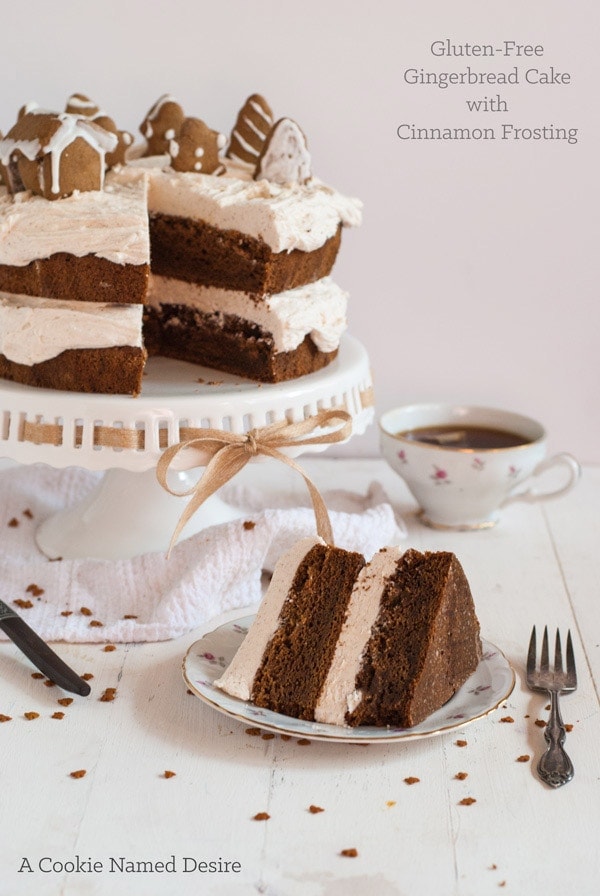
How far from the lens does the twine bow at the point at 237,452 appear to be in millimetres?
1956

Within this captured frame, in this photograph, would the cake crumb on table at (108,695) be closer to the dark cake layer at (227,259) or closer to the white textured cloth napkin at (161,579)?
the white textured cloth napkin at (161,579)

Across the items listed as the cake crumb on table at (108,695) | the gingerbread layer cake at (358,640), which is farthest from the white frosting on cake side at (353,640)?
the cake crumb on table at (108,695)

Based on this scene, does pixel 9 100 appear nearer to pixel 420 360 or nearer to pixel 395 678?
pixel 420 360

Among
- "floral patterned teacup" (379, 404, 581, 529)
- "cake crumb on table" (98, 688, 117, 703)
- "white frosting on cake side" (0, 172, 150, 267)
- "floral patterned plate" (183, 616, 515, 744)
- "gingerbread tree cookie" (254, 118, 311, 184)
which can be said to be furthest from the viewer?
"floral patterned teacup" (379, 404, 581, 529)

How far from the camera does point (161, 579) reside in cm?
212

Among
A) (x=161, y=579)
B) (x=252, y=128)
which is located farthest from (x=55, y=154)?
(x=161, y=579)

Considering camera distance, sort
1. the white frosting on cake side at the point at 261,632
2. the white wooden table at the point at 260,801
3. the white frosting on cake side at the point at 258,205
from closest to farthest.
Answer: the white wooden table at the point at 260,801 < the white frosting on cake side at the point at 261,632 < the white frosting on cake side at the point at 258,205

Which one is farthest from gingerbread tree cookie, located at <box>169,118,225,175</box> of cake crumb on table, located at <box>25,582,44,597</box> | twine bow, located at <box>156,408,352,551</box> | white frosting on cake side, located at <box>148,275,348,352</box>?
cake crumb on table, located at <box>25,582,44,597</box>

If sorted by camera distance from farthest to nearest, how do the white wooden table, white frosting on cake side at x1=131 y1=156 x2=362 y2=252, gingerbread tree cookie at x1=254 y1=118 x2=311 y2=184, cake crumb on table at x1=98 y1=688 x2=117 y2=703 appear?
gingerbread tree cookie at x1=254 y1=118 x2=311 y2=184, white frosting on cake side at x1=131 y1=156 x2=362 y2=252, cake crumb on table at x1=98 y1=688 x2=117 y2=703, the white wooden table

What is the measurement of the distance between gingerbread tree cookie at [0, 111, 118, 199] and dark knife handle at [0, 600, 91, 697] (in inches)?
30.1

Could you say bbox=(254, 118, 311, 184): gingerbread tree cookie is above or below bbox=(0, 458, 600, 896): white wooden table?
above

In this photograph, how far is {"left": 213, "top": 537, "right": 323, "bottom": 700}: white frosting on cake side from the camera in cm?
165

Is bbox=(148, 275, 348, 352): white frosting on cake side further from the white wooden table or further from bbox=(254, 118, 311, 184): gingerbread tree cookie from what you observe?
the white wooden table

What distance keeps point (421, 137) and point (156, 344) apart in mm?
893
